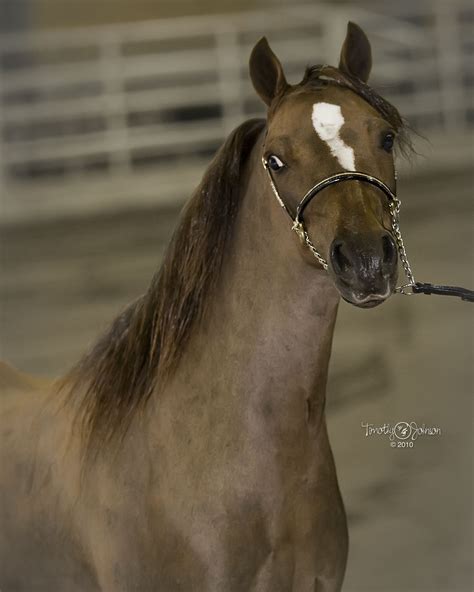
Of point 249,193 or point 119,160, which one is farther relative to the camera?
point 119,160

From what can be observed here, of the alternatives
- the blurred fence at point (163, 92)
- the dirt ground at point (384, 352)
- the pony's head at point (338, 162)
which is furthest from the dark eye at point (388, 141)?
the blurred fence at point (163, 92)

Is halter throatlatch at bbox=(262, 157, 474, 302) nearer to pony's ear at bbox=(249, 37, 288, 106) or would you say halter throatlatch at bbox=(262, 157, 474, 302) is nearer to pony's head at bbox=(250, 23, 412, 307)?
pony's head at bbox=(250, 23, 412, 307)

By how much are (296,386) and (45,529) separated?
2.04 ft

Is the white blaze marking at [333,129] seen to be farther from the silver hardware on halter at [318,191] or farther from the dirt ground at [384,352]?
the dirt ground at [384,352]

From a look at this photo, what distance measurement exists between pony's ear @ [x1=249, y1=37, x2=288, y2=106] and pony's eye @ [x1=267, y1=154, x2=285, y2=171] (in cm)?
13

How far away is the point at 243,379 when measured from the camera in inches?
61.1

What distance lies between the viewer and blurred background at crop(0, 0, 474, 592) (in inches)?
178

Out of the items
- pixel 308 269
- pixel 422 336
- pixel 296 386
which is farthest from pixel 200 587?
pixel 422 336

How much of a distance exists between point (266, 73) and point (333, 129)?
19 centimetres

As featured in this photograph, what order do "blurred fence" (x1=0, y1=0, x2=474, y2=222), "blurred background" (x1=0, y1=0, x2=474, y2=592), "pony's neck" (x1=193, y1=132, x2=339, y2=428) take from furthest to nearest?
"blurred fence" (x1=0, y1=0, x2=474, y2=222)
"blurred background" (x1=0, y1=0, x2=474, y2=592)
"pony's neck" (x1=193, y1=132, x2=339, y2=428)

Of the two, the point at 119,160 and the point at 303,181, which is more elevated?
the point at 303,181

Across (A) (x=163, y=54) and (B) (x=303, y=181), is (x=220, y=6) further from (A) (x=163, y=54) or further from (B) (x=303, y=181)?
(B) (x=303, y=181)

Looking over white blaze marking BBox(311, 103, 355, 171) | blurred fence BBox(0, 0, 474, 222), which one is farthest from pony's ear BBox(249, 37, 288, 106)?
blurred fence BBox(0, 0, 474, 222)

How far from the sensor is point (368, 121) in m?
1.44
